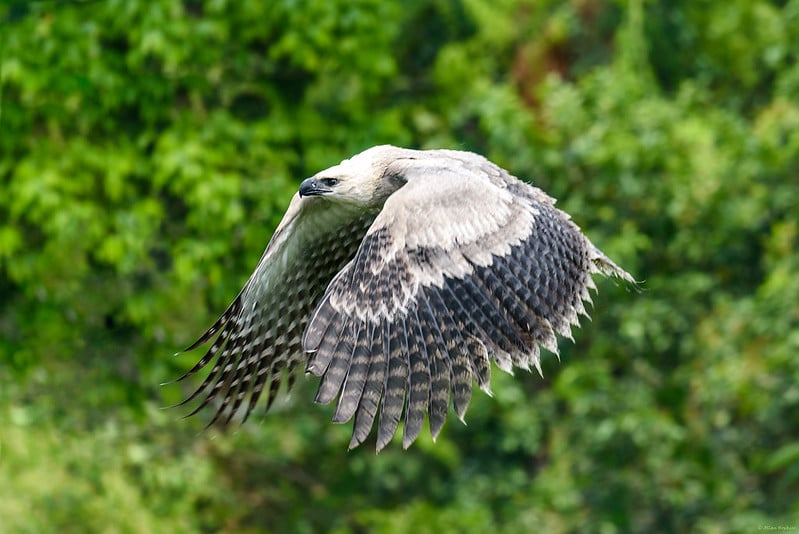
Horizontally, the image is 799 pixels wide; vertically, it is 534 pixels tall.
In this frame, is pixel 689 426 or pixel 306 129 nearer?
pixel 306 129

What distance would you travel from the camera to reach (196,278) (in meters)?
8.67

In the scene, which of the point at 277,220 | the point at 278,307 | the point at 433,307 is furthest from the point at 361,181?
the point at 277,220

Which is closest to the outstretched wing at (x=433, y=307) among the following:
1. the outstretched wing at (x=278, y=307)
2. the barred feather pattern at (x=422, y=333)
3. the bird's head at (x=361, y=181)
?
the barred feather pattern at (x=422, y=333)

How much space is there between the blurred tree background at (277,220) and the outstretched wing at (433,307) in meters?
3.53

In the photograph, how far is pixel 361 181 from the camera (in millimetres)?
5125

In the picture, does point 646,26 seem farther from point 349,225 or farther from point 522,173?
point 349,225

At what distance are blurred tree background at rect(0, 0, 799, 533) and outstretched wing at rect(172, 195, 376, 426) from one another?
8.57 feet

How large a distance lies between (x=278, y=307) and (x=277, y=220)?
120 inches

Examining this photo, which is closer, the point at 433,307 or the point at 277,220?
the point at 433,307

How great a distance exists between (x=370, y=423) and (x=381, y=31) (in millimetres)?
4914

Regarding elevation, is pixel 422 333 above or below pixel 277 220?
above

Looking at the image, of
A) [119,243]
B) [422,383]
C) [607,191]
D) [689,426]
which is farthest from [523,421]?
[422,383]

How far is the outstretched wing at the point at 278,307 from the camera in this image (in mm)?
5359

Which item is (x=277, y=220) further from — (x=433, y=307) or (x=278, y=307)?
(x=433, y=307)
